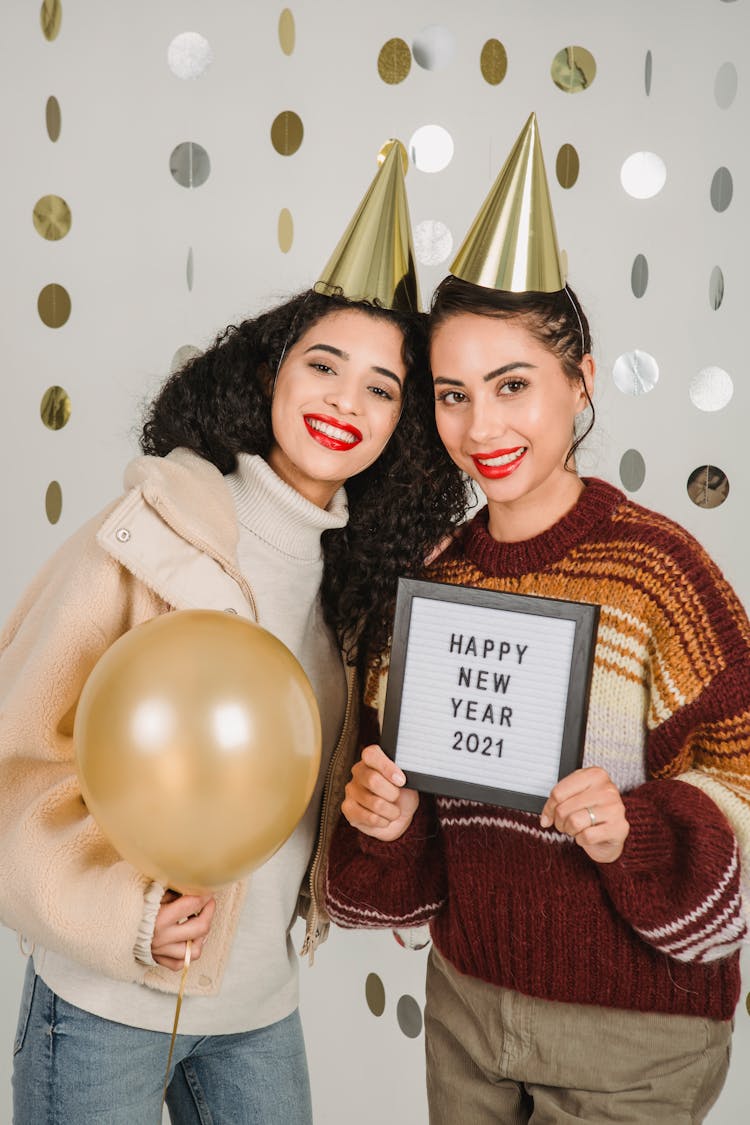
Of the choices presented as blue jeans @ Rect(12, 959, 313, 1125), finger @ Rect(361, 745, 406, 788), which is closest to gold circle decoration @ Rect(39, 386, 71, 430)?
blue jeans @ Rect(12, 959, 313, 1125)

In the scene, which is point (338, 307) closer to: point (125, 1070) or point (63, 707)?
point (63, 707)

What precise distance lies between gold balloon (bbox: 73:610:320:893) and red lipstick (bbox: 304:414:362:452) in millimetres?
384

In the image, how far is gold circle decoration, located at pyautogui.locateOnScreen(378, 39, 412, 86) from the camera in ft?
6.56

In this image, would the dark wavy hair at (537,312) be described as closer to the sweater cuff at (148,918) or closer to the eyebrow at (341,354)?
the eyebrow at (341,354)

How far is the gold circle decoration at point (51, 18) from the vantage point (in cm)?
204

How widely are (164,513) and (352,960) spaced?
4.20 feet

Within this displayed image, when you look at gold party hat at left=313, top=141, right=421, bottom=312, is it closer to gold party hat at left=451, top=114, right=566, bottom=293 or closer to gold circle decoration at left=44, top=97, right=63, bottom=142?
gold party hat at left=451, top=114, right=566, bottom=293

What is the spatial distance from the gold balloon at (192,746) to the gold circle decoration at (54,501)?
1.11 metres

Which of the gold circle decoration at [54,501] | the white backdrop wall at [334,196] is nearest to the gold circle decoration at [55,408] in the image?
the white backdrop wall at [334,196]

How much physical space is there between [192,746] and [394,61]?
1.45 metres

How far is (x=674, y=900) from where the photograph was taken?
3.83 ft

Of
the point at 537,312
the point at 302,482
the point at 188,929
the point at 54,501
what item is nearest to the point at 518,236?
the point at 537,312

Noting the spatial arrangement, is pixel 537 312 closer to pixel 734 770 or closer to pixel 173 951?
pixel 734 770

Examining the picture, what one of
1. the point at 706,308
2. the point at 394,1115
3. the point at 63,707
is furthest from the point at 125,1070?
the point at 706,308
